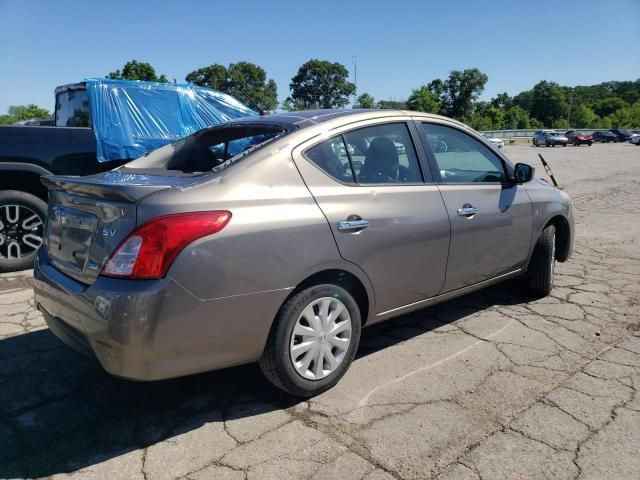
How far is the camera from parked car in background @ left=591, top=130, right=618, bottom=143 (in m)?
59.1

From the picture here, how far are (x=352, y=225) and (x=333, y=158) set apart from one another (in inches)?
17.3

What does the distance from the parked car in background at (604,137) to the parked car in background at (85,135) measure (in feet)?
205

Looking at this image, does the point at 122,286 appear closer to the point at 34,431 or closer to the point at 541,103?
the point at 34,431

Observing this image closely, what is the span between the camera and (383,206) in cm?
313

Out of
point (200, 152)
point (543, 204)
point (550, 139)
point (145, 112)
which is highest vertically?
point (145, 112)

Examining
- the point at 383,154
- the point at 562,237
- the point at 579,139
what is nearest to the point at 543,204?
the point at 562,237

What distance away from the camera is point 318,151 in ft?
9.83

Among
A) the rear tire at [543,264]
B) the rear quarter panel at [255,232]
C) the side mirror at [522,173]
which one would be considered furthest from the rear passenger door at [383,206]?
the rear tire at [543,264]

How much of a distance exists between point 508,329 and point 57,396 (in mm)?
3183

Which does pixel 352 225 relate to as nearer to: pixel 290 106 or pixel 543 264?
pixel 543 264

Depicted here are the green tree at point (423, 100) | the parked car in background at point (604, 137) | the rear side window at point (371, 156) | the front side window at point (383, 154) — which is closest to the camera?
the rear side window at point (371, 156)

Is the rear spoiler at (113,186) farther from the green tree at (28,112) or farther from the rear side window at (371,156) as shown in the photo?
the green tree at (28,112)

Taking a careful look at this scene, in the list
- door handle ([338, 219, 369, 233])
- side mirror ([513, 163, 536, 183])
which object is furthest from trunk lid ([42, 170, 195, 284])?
side mirror ([513, 163, 536, 183])

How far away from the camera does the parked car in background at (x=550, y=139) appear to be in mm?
50969
